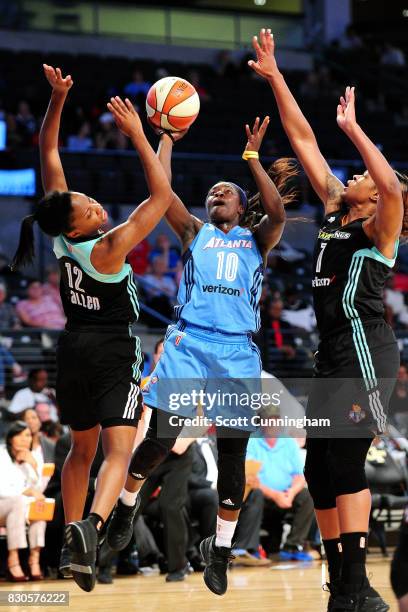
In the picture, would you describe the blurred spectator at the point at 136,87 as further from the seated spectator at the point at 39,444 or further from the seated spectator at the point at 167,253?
the seated spectator at the point at 39,444

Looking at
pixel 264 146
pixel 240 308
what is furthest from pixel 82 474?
pixel 264 146

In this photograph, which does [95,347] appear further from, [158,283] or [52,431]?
[158,283]

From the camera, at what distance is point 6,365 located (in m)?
12.5

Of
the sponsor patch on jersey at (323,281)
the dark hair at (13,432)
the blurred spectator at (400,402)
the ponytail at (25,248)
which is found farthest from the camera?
the blurred spectator at (400,402)

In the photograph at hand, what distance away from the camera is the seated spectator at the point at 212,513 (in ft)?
32.6

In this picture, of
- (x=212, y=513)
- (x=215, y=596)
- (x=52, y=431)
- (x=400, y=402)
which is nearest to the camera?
(x=215, y=596)

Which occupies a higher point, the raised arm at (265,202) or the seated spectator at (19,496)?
the raised arm at (265,202)

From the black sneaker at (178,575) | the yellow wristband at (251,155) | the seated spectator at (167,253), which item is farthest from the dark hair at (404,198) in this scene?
the seated spectator at (167,253)

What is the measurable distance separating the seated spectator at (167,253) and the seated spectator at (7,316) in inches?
102

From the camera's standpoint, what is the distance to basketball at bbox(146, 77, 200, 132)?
240 inches

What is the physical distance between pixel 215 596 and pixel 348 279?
3.40 m

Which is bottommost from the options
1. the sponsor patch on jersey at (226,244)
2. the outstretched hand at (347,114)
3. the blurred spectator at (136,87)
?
the sponsor patch on jersey at (226,244)

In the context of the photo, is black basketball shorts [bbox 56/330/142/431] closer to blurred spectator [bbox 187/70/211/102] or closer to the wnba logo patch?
the wnba logo patch

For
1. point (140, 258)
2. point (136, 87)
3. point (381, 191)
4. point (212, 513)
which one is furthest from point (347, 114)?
point (136, 87)
